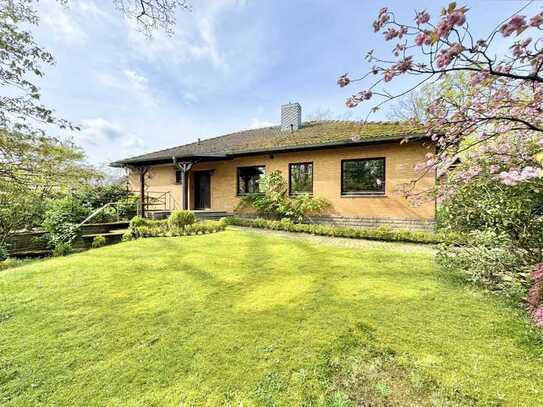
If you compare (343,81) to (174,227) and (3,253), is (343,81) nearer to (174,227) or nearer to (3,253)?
(174,227)

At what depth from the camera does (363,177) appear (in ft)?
36.1

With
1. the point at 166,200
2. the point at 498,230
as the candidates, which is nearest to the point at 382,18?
the point at 498,230

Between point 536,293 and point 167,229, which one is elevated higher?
point 167,229

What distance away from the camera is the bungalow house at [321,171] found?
10039 millimetres

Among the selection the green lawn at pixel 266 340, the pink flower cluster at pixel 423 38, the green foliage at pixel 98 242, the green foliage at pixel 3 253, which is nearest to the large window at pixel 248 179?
the green foliage at pixel 98 242

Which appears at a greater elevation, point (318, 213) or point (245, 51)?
point (245, 51)

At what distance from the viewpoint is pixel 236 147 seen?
47.0 feet

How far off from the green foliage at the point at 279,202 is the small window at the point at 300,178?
0.32 m

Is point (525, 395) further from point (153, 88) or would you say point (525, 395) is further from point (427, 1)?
point (153, 88)

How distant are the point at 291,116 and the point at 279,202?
5.66 m

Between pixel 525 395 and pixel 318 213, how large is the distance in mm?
9571

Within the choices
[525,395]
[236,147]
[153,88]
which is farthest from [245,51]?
[525,395]

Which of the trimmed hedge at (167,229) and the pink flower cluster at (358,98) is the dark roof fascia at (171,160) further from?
the pink flower cluster at (358,98)

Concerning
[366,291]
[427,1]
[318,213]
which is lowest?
[366,291]
